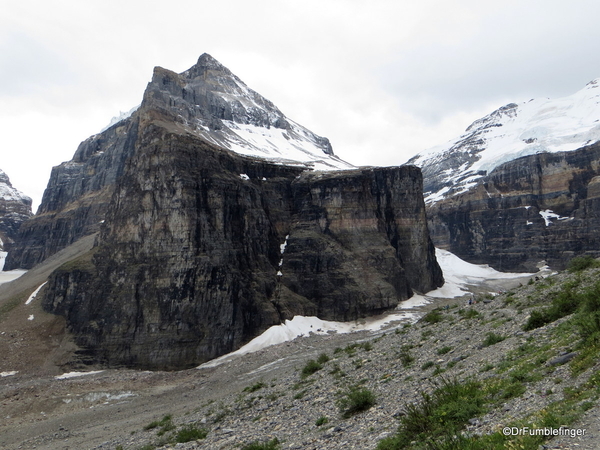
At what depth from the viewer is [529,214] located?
152375mm

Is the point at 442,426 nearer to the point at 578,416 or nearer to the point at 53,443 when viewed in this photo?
the point at 578,416

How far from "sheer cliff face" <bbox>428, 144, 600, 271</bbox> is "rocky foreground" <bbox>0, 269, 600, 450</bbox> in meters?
131

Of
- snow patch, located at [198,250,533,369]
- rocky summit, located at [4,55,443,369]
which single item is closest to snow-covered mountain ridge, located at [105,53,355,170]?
rocky summit, located at [4,55,443,369]

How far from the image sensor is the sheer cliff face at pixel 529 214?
138m

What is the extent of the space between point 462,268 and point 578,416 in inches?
5806

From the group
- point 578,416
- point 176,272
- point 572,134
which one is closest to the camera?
point 578,416

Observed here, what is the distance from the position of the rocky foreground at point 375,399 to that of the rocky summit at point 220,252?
16.2 meters

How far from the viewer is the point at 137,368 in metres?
54.0

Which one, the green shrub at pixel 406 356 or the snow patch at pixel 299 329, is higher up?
Answer: the green shrub at pixel 406 356

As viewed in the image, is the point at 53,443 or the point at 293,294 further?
the point at 293,294

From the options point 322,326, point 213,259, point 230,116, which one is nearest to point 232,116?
point 230,116

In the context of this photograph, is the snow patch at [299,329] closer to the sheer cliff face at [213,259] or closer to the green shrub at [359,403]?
the sheer cliff face at [213,259]

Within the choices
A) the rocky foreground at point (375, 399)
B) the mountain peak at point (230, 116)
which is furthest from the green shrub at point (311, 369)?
the mountain peak at point (230, 116)

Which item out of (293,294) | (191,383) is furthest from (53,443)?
(293,294)
